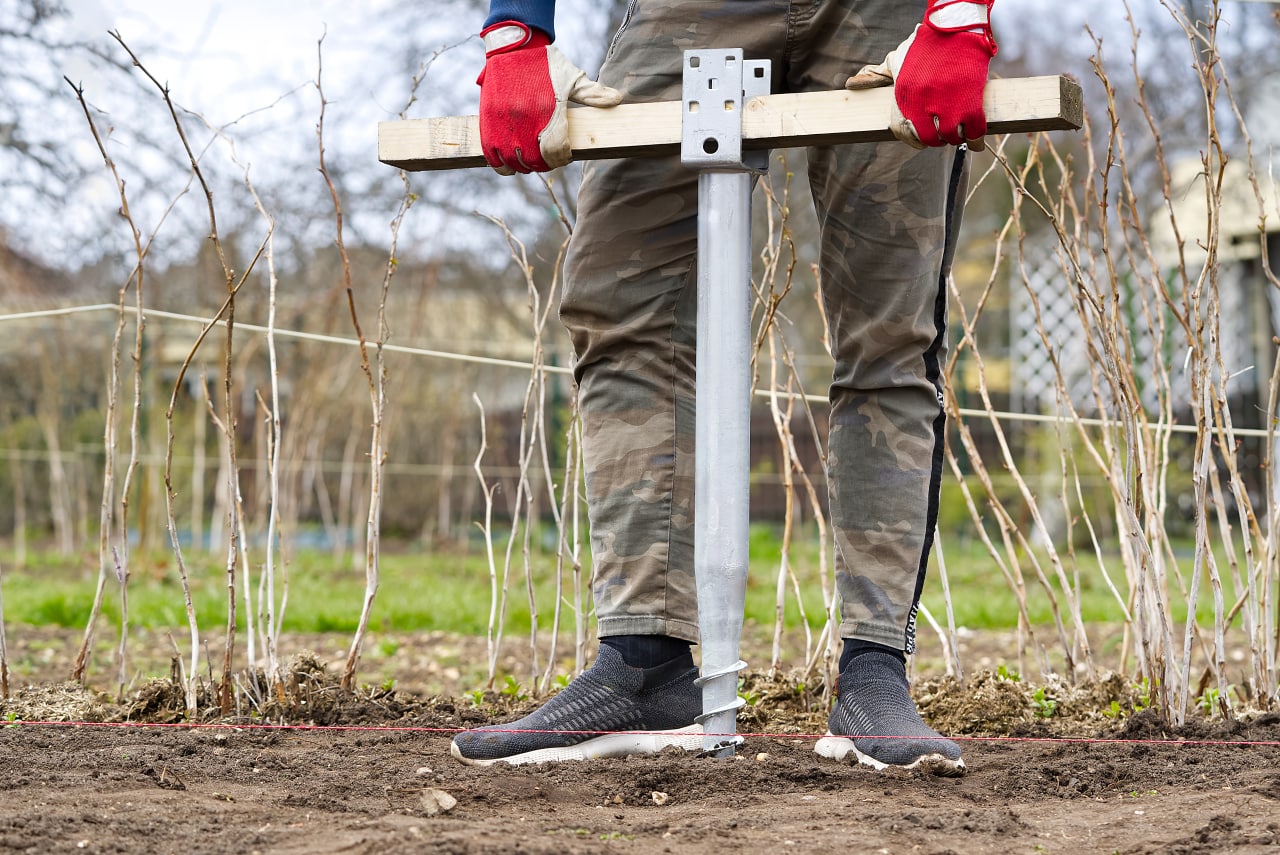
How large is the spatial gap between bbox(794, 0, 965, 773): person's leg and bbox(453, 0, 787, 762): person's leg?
0.61 feet

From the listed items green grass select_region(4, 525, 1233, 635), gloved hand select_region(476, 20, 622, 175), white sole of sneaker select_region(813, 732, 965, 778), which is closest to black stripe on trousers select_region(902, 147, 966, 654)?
white sole of sneaker select_region(813, 732, 965, 778)

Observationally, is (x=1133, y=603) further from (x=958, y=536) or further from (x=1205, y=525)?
(x=958, y=536)

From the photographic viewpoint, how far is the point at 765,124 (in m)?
1.58

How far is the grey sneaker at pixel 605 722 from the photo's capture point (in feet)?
5.54

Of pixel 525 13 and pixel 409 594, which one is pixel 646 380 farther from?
pixel 409 594

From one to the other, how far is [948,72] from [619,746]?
1.03 m

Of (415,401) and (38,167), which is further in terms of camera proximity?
(415,401)

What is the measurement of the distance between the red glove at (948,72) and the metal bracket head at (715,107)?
8.3 inches

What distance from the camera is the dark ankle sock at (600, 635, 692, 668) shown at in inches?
69.6

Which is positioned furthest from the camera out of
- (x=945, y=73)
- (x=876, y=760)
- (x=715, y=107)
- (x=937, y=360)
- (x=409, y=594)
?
(x=409, y=594)

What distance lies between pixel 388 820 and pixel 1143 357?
297 inches

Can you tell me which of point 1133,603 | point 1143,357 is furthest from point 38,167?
point 1143,357

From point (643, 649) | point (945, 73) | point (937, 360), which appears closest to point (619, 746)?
point (643, 649)

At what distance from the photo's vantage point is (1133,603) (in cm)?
233
